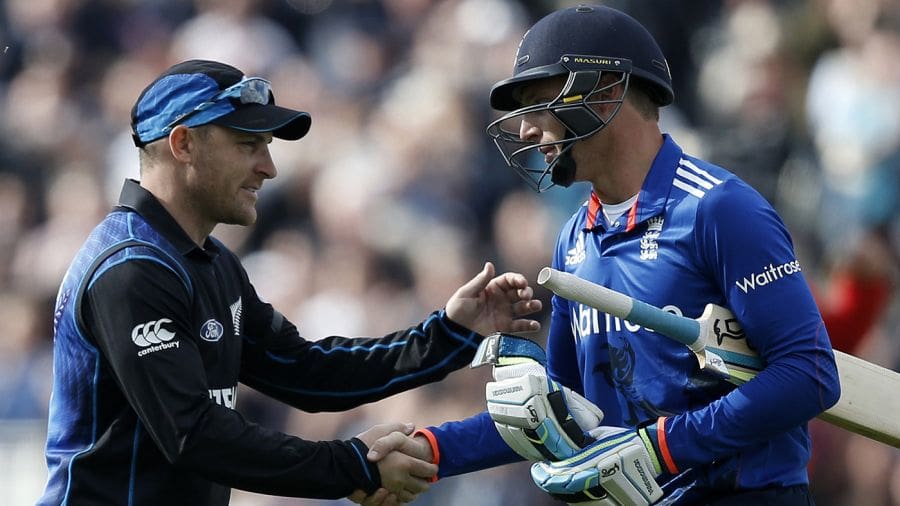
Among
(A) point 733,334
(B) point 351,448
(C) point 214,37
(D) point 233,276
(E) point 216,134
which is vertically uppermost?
(C) point 214,37

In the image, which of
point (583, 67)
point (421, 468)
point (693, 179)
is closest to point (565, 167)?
point (583, 67)

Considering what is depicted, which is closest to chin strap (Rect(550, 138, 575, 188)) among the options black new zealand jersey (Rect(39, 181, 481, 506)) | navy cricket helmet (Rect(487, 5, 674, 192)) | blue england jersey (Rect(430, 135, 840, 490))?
navy cricket helmet (Rect(487, 5, 674, 192))

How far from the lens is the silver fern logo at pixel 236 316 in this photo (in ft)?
13.2

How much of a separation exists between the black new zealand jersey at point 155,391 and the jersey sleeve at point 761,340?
3.56 feet

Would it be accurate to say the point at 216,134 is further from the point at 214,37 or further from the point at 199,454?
the point at 214,37

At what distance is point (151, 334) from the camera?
3.57 metres

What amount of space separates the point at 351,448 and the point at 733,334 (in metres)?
1.18

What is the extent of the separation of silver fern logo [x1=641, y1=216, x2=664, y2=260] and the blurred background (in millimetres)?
2820

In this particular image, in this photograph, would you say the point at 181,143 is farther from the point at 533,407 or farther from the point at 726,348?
the point at 726,348

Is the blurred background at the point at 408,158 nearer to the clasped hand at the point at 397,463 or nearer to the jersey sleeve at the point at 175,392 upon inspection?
the clasped hand at the point at 397,463

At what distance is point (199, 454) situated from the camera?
362 centimetres

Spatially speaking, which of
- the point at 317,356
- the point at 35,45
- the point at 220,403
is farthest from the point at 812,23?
the point at 35,45

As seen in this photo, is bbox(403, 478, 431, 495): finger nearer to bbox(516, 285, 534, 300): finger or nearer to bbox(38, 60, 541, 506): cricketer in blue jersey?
bbox(38, 60, 541, 506): cricketer in blue jersey

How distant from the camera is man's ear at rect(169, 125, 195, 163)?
3945 mm
